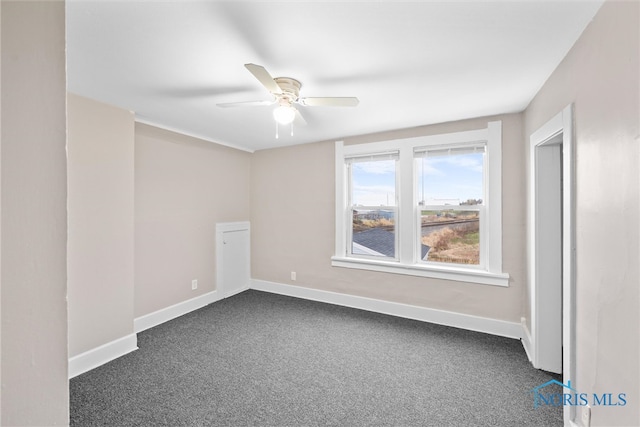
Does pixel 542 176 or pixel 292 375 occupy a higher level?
pixel 542 176

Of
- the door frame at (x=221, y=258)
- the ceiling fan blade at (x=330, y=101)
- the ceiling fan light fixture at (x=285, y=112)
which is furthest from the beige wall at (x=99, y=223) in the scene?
the ceiling fan blade at (x=330, y=101)

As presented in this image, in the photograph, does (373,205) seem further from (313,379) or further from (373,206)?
(313,379)

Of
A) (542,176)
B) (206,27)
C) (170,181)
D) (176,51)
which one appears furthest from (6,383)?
(170,181)

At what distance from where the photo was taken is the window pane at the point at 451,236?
10.6ft

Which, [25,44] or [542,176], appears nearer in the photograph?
[25,44]

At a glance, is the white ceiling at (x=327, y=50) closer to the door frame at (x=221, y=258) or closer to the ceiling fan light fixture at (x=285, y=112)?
the ceiling fan light fixture at (x=285, y=112)

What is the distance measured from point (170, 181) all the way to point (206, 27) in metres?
2.37

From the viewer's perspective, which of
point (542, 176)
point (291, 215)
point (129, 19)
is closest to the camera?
point (129, 19)

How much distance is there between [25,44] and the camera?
424mm

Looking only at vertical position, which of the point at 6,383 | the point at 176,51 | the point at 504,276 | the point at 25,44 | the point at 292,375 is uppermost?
the point at 176,51

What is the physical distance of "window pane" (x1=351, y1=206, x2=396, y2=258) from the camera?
3.70 metres

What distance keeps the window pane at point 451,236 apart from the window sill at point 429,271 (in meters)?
0.15

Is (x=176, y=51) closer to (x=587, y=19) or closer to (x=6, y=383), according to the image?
(x=6, y=383)

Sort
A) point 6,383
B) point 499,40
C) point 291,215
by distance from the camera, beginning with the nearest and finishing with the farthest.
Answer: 1. point 6,383
2. point 499,40
3. point 291,215
